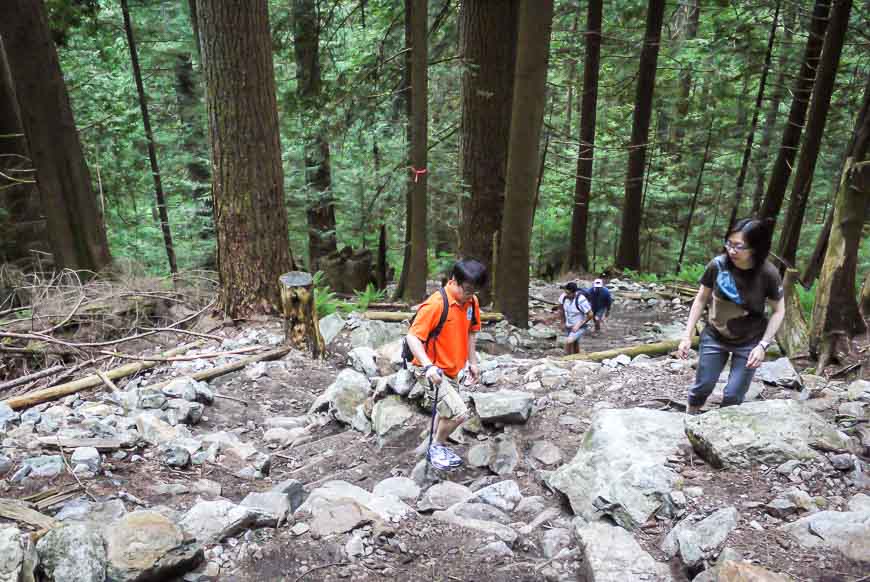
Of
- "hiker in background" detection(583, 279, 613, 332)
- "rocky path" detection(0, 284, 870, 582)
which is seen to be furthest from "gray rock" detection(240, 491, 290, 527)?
"hiker in background" detection(583, 279, 613, 332)

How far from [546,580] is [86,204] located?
10751 mm

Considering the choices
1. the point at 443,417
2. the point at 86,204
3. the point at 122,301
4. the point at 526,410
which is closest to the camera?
the point at 443,417

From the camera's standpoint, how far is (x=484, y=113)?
10.0 m

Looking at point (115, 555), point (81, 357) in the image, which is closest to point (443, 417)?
point (115, 555)

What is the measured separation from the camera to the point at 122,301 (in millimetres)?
7176

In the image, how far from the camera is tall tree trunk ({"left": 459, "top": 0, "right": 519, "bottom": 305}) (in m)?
9.62

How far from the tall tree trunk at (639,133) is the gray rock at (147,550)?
1364 cm

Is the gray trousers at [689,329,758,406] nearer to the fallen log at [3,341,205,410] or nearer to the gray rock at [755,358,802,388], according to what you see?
the gray rock at [755,358,802,388]

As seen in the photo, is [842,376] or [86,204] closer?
[842,376]

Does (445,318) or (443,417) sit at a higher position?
(445,318)

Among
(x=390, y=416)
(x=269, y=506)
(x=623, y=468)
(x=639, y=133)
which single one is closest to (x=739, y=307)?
(x=623, y=468)

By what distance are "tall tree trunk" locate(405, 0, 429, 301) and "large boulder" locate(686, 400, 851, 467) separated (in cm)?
686

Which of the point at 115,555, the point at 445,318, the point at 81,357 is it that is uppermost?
the point at 445,318

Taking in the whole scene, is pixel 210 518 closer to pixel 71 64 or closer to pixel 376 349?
pixel 376 349
